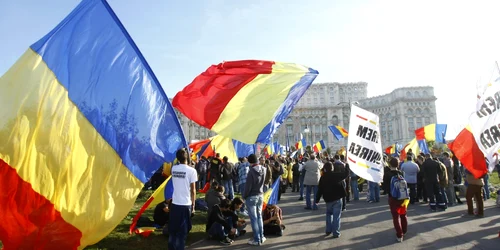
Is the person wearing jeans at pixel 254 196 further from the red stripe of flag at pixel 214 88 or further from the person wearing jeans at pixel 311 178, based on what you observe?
the person wearing jeans at pixel 311 178

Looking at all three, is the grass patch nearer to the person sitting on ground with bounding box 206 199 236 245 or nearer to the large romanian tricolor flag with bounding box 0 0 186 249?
the person sitting on ground with bounding box 206 199 236 245

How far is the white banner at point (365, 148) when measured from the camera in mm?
8641

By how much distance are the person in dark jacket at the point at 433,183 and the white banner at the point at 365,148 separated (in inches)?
140

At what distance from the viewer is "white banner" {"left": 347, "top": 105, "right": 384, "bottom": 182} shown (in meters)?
8.64

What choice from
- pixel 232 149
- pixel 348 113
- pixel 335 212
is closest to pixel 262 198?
pixel 335 212

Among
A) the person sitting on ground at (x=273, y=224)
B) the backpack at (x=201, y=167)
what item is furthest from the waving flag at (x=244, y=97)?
the backpack at (x=201, y=167)

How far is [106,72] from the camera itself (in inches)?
215

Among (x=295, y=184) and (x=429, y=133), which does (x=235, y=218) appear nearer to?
(x=295, y=184)

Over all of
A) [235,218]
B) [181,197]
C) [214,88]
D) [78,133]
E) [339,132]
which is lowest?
[235,218]

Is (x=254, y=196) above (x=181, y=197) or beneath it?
beneath

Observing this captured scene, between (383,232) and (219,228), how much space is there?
3.92 metres

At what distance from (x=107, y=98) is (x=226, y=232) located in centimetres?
404

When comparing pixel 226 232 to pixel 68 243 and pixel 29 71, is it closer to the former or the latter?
pixel 68 243

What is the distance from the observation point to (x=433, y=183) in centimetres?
1134
